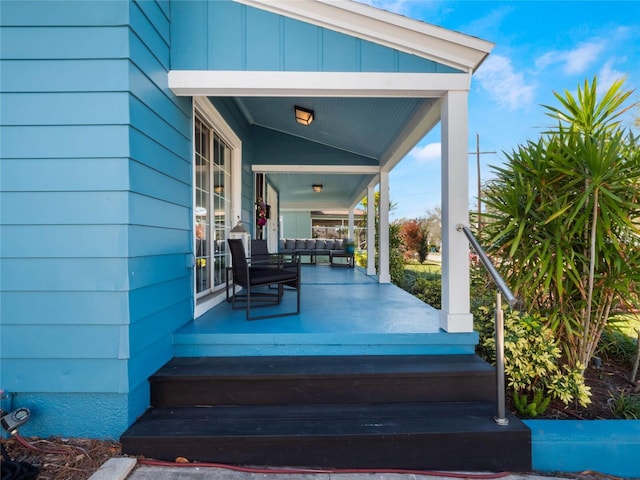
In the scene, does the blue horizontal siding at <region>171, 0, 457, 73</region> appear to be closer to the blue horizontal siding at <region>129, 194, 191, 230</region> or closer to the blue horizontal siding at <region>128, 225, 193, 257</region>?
the blue horizontal siding at <region>129, 194, 191, 230</region>

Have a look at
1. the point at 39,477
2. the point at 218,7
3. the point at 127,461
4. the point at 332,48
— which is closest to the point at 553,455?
the point at 127,461

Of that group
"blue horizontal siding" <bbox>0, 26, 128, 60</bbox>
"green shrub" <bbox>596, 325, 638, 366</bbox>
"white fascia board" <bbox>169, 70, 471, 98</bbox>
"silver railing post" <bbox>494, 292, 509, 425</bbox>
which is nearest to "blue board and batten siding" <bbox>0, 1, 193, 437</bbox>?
"blue horizontal siding" <bbox>0, 26, 128, 60</bbox>

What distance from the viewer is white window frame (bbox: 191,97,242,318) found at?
2.92 metres

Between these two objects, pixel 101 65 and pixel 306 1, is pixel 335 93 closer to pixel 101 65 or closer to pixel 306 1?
pixel 306 1

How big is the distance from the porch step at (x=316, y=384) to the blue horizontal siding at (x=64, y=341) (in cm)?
38

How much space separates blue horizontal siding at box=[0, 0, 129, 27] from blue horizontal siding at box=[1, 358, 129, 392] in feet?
6.55

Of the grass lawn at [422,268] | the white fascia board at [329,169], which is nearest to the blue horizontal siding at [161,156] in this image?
the white fascia board at [329,169]

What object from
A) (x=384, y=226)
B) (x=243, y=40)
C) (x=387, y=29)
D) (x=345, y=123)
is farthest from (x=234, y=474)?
(x=384, y=226)

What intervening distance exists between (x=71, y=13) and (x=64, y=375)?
215 centimetres

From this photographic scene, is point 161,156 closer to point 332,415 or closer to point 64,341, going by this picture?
point 64,341

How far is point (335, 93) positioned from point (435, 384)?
231 cm

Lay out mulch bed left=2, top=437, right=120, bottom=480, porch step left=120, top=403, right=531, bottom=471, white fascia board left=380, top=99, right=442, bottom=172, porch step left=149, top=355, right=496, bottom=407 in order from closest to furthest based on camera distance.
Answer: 1. mulch bed left=2, top=437, right=120, bottom=480
2. porch step left=120, top=403, right=531, bottom=471
3. porch step left=149, top=355, right=496, bottom=407
4. white fascia board left=380, top=99, right=442, bottom=172

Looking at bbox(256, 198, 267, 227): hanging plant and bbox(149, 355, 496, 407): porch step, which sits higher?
bbox(256, 198, 267, 227): hanging plant

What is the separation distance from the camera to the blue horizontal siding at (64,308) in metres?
1.85
